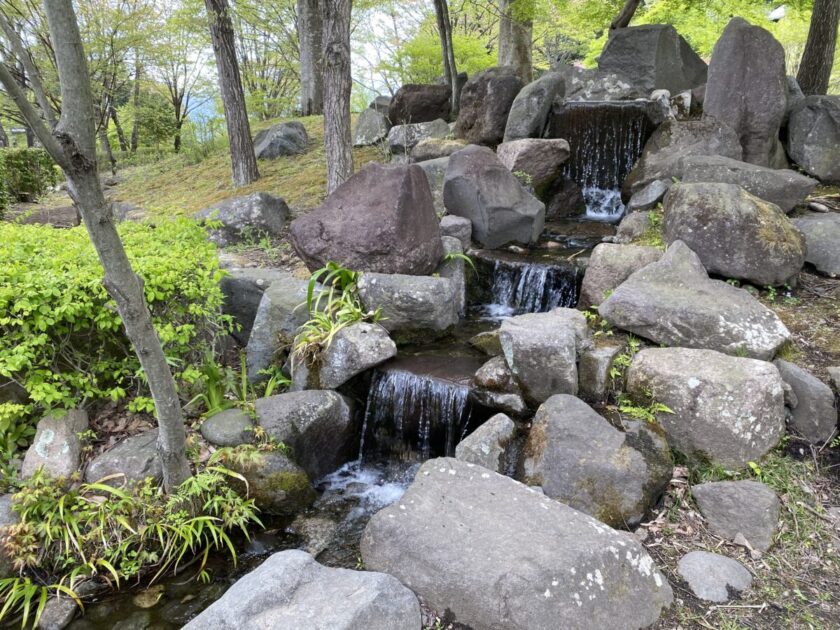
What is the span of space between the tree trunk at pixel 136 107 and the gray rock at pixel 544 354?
1627cm

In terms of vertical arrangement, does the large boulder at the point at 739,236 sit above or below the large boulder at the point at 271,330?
above

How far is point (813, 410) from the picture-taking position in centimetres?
384

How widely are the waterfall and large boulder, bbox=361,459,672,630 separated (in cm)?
140

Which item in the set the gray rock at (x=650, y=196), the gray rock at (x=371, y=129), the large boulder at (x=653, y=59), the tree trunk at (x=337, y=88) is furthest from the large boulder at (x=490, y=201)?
the gray rock at (x=371, y=129)

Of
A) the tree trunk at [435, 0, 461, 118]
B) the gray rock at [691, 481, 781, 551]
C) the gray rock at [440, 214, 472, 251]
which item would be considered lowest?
the gray rock at [691, 481, 781, 551]

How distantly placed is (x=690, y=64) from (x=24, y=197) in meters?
15.7

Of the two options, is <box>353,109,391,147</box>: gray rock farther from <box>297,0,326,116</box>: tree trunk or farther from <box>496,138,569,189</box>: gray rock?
<box>496,138,569,189</box>: gray rock

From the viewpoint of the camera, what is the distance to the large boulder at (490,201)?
7477 mm

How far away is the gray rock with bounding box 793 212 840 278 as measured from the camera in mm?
5496

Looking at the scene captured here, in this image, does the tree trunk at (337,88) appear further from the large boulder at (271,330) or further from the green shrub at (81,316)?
the green shrub at (81,316)

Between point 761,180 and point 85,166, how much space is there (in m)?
6.69

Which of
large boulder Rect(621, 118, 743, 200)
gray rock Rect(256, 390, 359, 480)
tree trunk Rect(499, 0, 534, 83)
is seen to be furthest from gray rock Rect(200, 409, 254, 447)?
tree trunk Rect(499, 0, 534, 83)

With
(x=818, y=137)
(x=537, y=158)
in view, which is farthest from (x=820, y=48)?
(x=537, y=158)

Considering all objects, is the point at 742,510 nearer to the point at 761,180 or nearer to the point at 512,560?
the point at 512,560
